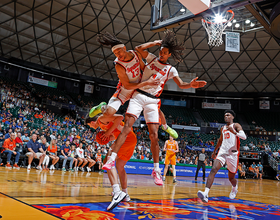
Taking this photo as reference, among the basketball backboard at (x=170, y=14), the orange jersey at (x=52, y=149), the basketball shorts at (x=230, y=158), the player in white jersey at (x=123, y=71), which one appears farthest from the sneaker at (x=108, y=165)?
the orange jersey at (x=52, y=149)

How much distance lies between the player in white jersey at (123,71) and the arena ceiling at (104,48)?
20.0 meters

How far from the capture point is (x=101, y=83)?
93.6ft

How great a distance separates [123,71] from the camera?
3.33 meters

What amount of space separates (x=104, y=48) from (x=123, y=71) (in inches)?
928

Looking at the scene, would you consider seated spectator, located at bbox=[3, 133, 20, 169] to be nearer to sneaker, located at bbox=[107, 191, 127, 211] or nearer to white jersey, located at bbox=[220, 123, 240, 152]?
sneaker, located at bbox=[107, 191, 127, 211]

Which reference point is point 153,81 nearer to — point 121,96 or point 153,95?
point 153,95

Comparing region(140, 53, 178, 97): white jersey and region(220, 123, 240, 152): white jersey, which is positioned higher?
region(140, 53, 178, 97): white jersey

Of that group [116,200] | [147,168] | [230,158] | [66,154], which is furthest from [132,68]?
[147,168]

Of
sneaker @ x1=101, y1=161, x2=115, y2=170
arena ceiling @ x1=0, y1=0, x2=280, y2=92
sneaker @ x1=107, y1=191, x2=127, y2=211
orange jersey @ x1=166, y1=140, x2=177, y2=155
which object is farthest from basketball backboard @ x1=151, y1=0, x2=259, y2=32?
arena ceiling @ x1=0, y1=0, x2=280, y2=92

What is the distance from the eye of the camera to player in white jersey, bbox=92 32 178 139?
3199 millimetres

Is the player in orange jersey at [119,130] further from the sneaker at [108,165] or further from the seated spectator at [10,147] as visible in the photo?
the seated spectator at [10,147]

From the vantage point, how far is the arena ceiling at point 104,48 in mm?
21312

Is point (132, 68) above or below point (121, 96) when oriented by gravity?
above

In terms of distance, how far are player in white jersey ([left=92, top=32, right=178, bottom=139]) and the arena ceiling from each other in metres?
20.0
